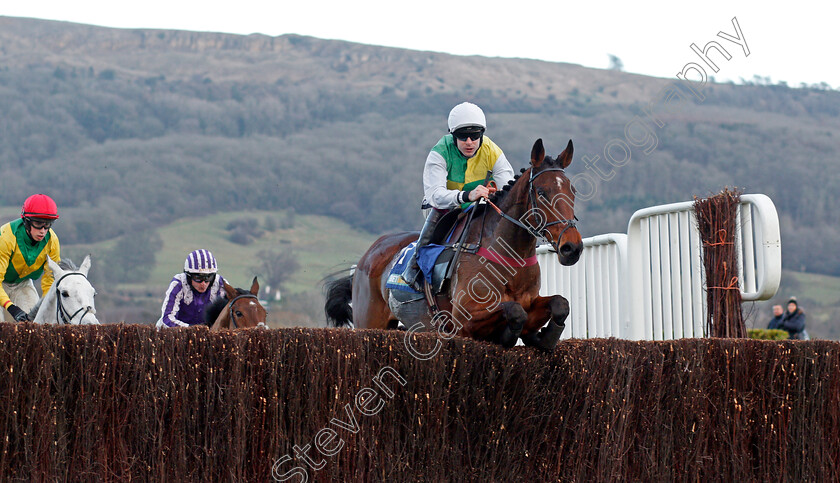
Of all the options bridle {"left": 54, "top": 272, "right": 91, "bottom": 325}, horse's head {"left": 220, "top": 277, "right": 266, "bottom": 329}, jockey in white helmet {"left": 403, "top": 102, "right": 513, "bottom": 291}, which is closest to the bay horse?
jockey in white helmet {"left": 403, "top": 102, "right": 513, "bottom": 291}

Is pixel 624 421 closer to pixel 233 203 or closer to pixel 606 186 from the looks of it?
pixel 606 186

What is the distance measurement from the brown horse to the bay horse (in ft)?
5.48

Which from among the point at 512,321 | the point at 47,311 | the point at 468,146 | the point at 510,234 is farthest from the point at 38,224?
the point at 512,321

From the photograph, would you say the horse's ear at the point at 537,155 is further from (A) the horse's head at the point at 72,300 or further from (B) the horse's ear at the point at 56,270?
(B) the horse's ear at the point at 56,270

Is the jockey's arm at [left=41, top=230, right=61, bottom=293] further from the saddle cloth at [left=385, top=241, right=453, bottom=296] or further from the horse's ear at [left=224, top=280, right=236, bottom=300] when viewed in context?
the saddle cloth at [left=385, top=241, right=453, bottom=296]

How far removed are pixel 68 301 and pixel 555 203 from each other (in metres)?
4.02

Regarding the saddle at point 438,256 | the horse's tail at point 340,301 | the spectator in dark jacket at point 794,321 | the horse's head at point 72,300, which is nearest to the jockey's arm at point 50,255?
the horse's head at point 72,300

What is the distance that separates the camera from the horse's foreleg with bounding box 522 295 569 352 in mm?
4883

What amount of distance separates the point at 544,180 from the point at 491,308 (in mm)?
839

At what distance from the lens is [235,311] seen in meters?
7.34

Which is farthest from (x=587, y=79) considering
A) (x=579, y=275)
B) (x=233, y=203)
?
(x=579, y=275)

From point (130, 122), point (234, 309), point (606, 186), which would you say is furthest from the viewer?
point (130, 122)

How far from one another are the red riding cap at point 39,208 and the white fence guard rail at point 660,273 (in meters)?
4.75

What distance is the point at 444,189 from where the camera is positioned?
5.95 m
